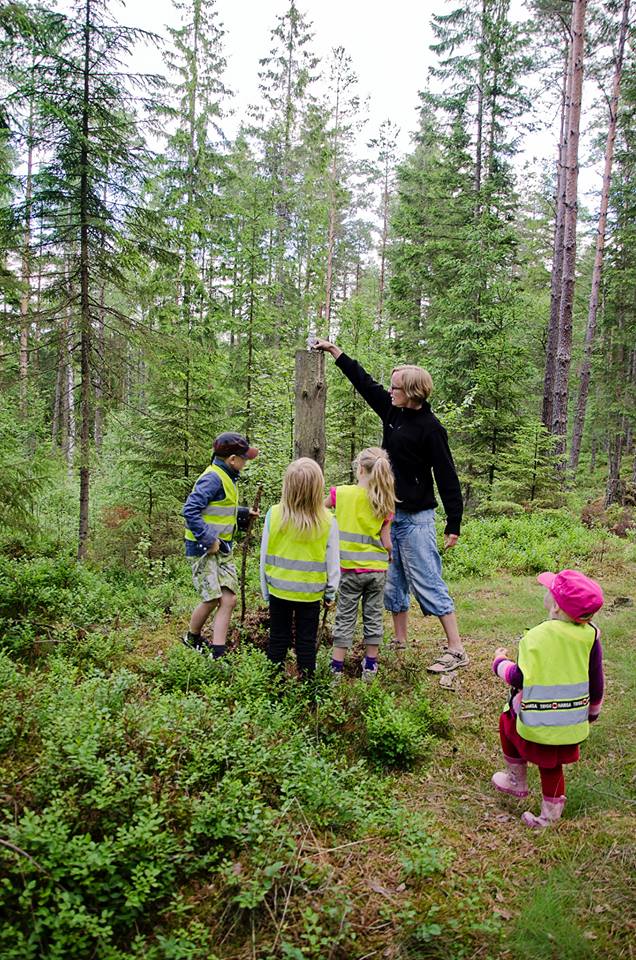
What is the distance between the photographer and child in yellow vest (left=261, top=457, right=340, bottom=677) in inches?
174

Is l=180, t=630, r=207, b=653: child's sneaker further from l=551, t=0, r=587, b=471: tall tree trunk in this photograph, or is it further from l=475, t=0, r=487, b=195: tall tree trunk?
l=475, t=0, r=487, b=195: tall tree trunk

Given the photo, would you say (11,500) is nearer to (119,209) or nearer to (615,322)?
(119,209)

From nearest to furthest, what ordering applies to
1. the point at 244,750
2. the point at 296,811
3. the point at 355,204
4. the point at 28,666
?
the point at 296,811
the point at 244,750
the point at 28,666
the point at 355,204

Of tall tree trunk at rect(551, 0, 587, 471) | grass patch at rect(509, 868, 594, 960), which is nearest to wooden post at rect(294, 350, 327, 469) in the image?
grass patch at rect(509, 868, 594, 960)

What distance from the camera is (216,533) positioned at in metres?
5.29

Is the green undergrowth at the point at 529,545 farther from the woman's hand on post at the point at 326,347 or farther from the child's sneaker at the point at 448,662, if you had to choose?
the woman's hand on post at the point at 326,347

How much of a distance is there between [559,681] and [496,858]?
42.1 inches

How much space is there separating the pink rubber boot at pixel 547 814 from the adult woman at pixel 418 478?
6.19 ft

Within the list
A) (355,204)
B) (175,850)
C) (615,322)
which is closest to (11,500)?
(175,850)

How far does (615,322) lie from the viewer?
78.2ft

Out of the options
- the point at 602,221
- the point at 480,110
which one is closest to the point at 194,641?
the point at 480,110

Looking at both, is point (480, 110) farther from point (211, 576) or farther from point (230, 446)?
point (211, 576)

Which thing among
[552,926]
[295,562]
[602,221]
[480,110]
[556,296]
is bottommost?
[552,926]

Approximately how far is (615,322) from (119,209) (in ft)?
72.9
